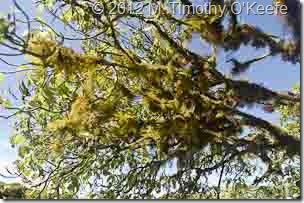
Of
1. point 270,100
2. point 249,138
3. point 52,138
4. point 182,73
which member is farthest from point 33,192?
point 270,100

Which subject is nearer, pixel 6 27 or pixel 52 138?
pixel 6 27

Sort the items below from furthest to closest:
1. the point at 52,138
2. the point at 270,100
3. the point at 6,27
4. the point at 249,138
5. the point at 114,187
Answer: the point at 114,187
the point at 52,138
the point at 249,138
the point at 270,100
the point at 6,27

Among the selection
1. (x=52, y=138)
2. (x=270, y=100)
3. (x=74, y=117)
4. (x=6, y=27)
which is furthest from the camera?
(x=52, y=138)

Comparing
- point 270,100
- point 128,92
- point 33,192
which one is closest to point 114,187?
point 33,192

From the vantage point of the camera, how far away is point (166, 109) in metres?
4.03

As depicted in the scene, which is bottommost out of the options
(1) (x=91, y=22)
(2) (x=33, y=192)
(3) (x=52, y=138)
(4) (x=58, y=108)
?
(2) (x=33, y=192)

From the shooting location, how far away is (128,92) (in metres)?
4.08

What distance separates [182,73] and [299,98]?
46.9 inches

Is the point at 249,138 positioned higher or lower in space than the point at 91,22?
lower

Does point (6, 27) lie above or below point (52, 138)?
above

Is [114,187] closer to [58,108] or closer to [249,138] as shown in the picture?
[58,108]

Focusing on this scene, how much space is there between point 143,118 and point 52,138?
3.47 feet

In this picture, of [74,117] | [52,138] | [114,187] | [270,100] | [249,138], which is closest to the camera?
[74,117]

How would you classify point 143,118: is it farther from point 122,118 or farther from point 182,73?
point 182,73
